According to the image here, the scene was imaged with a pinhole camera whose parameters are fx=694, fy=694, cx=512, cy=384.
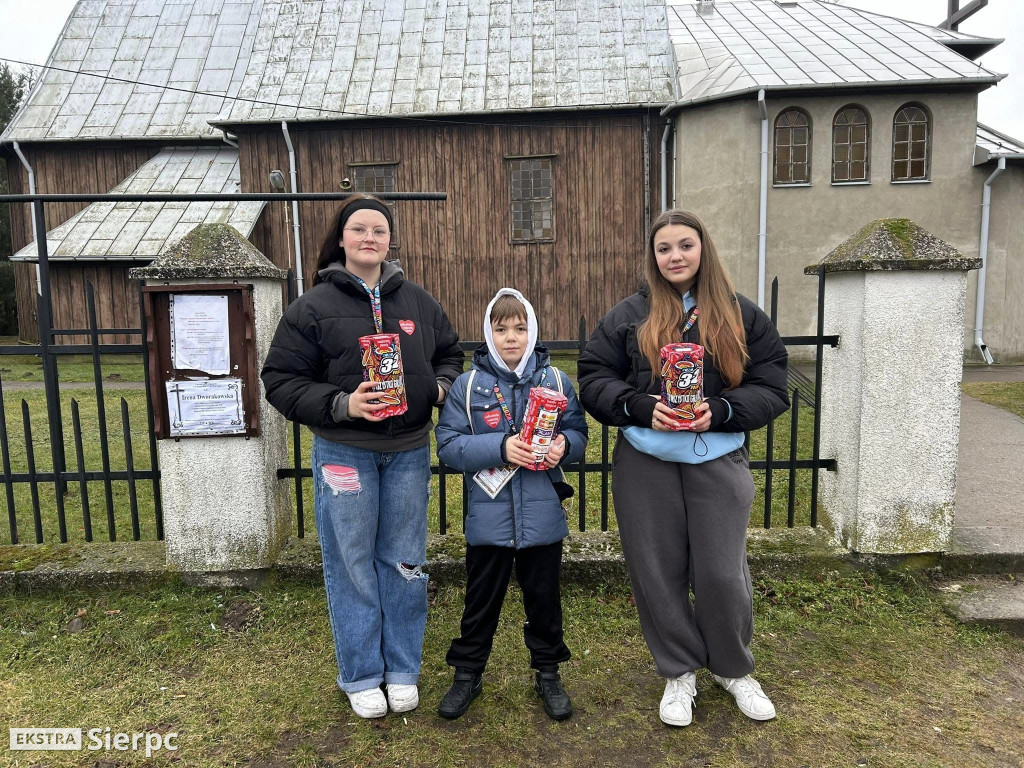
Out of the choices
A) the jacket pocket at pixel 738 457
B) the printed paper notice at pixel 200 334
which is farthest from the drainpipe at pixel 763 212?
the printed paper notice at pixel 200 334

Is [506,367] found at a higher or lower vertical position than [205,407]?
higher

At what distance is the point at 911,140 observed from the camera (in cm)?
1308

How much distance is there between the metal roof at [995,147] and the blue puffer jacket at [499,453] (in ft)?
45.3

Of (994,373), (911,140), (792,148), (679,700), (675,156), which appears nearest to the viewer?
(679,700)

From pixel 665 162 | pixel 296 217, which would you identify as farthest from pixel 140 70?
pixel 665 162

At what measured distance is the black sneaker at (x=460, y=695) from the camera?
8.71ft

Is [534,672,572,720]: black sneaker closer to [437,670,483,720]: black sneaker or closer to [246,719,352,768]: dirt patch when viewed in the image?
[437,670,483,720]: black sneaker

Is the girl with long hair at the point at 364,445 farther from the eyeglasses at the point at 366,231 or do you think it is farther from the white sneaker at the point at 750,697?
the white sneaker at the point at 750,697

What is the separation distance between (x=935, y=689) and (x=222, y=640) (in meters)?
3.07

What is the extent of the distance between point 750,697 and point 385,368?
1.84 m

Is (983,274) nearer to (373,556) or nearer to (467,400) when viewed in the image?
(467,400)

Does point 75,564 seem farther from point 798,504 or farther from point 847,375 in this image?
point 798,504

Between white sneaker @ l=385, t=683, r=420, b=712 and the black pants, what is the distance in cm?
19

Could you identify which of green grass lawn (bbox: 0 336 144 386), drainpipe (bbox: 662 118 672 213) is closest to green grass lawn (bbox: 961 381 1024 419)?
drainpipe (bbox: 662 118 672 213)
